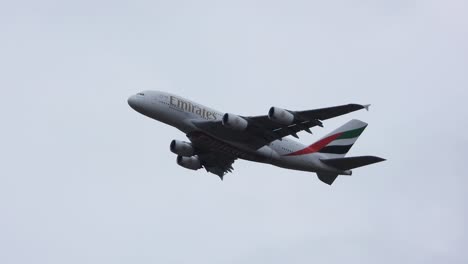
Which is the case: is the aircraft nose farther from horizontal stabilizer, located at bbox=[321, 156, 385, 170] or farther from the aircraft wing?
horizontal stabilizer, located at bbox=[321, 156, 385, 170]

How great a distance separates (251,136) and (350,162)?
7.06 metres

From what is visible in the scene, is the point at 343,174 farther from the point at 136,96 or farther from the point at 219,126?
the point at 136,96

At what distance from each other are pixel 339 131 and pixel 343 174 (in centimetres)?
471

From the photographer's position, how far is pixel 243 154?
57.2 meters

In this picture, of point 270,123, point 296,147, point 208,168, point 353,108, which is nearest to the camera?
point 353,108

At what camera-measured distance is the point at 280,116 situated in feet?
170

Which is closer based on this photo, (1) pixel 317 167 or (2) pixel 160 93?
(2) pixel 160 93

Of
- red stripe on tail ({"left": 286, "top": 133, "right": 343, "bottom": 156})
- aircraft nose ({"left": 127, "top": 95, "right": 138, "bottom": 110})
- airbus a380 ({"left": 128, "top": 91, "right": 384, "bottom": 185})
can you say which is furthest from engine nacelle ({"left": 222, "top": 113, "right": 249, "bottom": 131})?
aircraft nose ({"left": 127, "top": 95, "right": 138, "bottom": 110})

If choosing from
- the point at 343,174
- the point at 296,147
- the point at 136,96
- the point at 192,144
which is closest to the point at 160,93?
the point at 136,96

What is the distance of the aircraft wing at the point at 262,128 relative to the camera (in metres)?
52.2

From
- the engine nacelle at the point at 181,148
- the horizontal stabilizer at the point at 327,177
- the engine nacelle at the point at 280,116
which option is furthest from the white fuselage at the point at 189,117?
the engine nacelle at the point at 280,116

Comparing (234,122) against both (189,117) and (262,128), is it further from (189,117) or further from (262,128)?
(189,117)

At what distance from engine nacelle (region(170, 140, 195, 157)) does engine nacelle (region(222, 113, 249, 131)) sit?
673 centimetres

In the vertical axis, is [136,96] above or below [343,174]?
above
